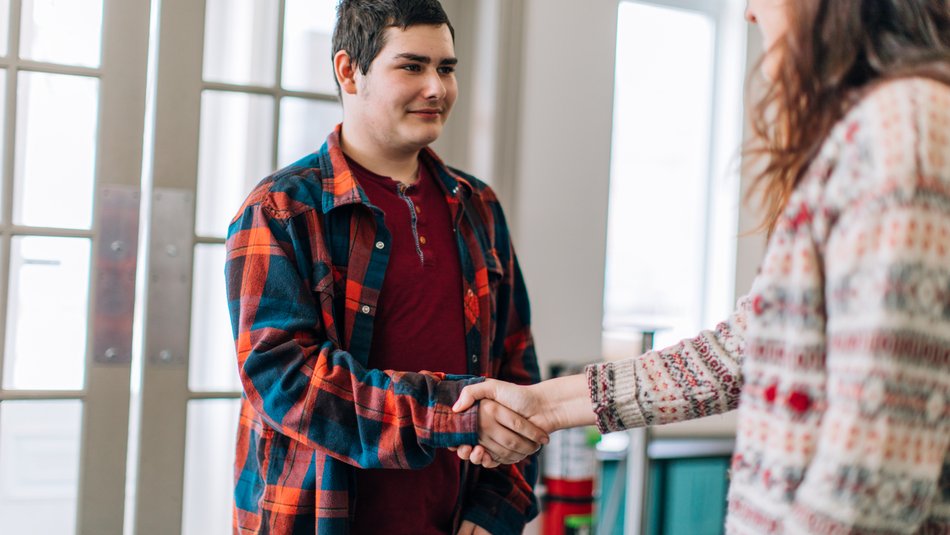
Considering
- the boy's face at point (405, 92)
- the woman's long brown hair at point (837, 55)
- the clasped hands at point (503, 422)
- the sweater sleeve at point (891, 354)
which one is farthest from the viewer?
the boy's face at point (405, 92)

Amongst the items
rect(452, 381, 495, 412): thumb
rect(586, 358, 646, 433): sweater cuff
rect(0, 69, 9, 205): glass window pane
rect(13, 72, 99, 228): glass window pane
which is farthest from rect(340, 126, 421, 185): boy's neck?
rect(0, 69, 9, 205): glass window pane

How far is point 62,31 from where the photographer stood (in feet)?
6.45

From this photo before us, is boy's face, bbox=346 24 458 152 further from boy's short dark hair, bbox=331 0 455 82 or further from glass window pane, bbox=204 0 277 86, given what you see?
glass window pane, bbox=204 0 277 86

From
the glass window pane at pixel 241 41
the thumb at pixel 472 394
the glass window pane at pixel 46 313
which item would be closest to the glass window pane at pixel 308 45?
the glass window pane at pixel 241 41

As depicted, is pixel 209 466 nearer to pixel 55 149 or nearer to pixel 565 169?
pixel 55 149

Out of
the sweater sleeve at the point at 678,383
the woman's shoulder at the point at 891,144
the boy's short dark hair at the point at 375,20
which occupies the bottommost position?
the sweater sleeve at the point at 678,383

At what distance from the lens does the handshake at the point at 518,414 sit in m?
1.48

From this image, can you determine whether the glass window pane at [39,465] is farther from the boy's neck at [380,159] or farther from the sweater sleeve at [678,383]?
the sweater sleeve at [678,383]

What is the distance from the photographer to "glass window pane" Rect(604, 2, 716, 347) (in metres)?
3.39

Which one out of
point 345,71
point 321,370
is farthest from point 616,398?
point 345,71

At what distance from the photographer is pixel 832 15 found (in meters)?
0.99

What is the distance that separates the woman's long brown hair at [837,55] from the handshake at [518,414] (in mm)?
627

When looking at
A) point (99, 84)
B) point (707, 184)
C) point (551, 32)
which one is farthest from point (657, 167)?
point (99, 84)

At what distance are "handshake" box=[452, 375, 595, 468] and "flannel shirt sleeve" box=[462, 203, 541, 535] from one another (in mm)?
147
